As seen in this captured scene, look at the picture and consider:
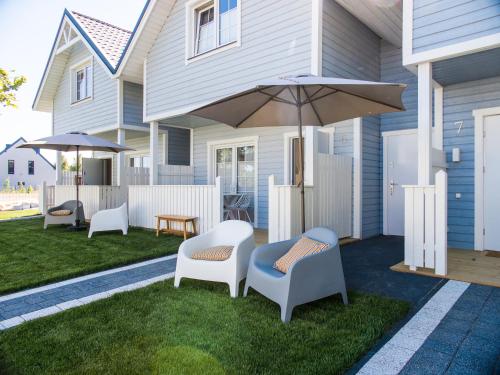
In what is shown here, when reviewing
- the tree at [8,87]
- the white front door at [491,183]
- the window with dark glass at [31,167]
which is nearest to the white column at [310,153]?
the white front door at [491,183]

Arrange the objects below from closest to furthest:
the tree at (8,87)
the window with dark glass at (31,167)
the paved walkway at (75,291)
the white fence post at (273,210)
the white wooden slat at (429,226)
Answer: the paved walkway at (75,291) < the white wooden slat at (429,226) < the white fence post at (273,210) < the tree at (8,87) < the window with dark glass at (31,167)

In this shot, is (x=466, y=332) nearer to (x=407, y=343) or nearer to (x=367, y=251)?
(x=407, y=343)

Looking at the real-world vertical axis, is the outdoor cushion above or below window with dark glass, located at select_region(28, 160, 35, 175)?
below

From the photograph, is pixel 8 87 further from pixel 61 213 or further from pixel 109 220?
pixel 109 220

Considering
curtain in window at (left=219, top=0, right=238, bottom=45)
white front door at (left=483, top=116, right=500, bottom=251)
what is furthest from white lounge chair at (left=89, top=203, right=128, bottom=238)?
white front door at (left=483, top=116, right=500, bottom=251)

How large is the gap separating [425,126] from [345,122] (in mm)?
2446

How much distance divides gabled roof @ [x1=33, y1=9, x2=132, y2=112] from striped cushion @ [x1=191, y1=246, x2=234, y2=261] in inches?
284

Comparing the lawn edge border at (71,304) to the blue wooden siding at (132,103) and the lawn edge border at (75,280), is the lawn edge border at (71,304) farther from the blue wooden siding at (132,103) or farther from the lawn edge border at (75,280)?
the blue wooden siding at (132,103)

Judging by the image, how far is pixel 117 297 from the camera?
11.6ft

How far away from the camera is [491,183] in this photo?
224 inches

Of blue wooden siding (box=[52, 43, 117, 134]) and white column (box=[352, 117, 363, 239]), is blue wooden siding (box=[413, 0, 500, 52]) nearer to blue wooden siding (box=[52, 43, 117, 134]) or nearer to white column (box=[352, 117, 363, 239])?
white column (box=[352, 117, 363, 239])

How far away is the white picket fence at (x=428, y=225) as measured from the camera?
414cm

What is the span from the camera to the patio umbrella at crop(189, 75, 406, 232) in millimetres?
3789

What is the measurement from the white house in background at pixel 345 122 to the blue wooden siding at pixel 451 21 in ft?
0.04
